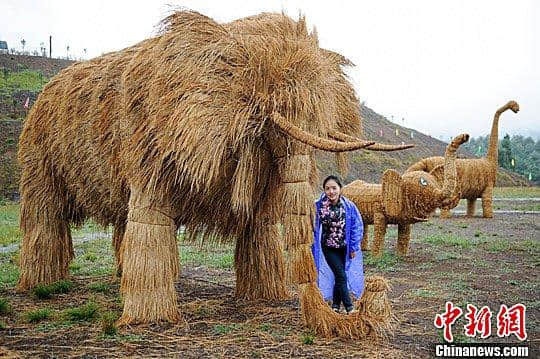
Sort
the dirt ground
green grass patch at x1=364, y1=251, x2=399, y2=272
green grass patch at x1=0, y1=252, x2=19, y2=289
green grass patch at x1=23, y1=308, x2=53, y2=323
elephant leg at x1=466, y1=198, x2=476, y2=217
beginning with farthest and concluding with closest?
elephant leg at x1=466, y1=198, x2=476, y2=217 < green grass patch at x1=364, y1=251, x2=399, y2=272 < green grass patch at x1=0, y1=252, x2=19, y2=289 < green grass patch at x1=23, y1=308, x2=53, y2=323 < the dirt ground

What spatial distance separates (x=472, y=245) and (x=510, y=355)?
731 cm

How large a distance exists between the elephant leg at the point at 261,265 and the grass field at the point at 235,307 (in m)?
0.18

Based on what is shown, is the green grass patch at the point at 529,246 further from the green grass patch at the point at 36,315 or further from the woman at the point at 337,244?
the green grass patch at the point at 36,315

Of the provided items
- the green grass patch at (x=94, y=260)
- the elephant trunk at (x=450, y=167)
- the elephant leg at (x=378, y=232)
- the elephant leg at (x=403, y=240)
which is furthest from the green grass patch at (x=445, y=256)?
the green grass patch at (x=94, y=260)

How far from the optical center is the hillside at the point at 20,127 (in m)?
27.8

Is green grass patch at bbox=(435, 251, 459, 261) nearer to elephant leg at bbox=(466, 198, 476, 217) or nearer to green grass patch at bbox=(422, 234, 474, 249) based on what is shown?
green grass patch at bbox=(422, 234, 474, 249)

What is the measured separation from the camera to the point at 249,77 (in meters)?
5.68

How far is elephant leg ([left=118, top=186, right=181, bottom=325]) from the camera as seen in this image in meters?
6.16

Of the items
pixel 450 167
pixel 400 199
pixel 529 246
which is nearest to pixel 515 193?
pixel 529 246

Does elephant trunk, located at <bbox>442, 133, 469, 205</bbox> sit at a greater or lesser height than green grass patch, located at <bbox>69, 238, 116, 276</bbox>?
greater

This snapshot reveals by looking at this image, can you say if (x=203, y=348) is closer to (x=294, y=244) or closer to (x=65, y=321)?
(x=294, y=244)

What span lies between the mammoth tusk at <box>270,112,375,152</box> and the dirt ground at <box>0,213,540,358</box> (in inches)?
63.0

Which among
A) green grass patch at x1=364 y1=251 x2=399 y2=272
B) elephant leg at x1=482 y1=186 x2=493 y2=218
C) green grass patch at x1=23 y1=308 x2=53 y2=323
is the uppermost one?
elephant leg at x1=482 y1=186 x2=493 y2=218

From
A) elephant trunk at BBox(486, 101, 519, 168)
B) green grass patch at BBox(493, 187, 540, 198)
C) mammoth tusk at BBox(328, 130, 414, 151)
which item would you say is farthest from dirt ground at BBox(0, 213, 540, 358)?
green grass patch at BBox(493, 187, 540, 198)
